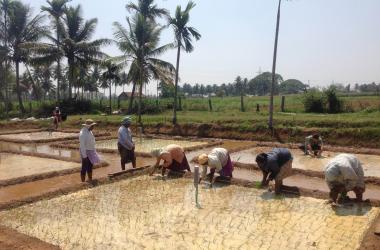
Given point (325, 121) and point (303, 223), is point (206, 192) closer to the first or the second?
point (303, 223)

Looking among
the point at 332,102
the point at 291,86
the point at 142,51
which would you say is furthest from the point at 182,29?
the point at 291,86

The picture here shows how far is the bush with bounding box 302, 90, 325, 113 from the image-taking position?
2398 centimetres

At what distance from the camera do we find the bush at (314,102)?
24.0m

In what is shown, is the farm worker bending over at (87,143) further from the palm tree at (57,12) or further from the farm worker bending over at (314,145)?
the palm tree at (57,12)

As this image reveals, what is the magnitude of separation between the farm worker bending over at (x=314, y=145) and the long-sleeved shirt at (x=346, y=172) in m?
5.58

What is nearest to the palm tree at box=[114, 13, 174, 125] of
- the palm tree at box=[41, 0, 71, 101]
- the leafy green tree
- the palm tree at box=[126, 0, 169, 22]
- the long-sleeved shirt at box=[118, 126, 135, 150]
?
the palm tree at box=[126, 0, 169, 22]

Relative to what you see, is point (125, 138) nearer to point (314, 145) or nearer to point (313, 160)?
point (313, 160)

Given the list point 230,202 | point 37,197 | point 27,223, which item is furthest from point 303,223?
point 37,197

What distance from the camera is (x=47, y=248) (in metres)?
5.42

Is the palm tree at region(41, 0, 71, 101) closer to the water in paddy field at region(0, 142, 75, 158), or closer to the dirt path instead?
the water in paddy field at region(0, 142, 75, 158)

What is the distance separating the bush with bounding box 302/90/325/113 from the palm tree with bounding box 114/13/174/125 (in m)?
8.01

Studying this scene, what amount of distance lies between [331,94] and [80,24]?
1734 cm

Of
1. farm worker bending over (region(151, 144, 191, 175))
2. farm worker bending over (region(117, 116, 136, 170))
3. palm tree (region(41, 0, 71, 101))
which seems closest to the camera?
farm worker bending over (region(151, 144, 191, 175))

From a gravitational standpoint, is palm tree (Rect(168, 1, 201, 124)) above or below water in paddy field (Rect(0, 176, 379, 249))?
above
